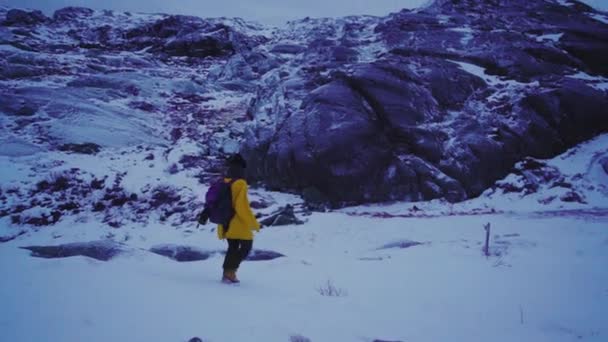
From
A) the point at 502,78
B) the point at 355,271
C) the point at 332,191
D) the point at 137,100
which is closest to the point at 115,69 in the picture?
the point at 137,100

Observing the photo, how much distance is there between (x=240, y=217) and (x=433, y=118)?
517 inches

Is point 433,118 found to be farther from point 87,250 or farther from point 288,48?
point 288,48

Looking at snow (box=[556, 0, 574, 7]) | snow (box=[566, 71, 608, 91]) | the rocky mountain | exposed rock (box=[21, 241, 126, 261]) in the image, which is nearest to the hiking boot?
exposed rock (box=[21, 241, 126, 261])

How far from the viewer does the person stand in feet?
16.3

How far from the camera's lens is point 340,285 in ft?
19.0

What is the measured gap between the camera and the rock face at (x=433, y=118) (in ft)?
46.7

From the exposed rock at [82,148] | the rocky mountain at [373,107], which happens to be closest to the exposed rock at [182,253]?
the rocky mountain at [373,107]

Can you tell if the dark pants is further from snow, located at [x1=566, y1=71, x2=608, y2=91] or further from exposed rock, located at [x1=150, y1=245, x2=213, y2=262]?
snow, located at [x1=566, y1=71, x2=608, y2=91]

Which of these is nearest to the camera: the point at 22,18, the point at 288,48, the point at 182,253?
the point at 182,253

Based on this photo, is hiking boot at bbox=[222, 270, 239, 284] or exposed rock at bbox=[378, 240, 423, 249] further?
exposed rock at bbox=[378, 240, 423, 249]

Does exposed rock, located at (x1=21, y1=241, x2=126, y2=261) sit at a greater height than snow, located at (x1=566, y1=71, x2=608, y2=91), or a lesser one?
lesser

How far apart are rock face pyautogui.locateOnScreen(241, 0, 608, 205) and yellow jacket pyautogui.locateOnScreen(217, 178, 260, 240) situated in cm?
932

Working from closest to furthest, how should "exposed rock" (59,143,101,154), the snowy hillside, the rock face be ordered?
the snowy hillside
the rock face
"exposed rock" (59,143,101,154)

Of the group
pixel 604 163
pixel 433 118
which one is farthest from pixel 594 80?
pixel 433 118
